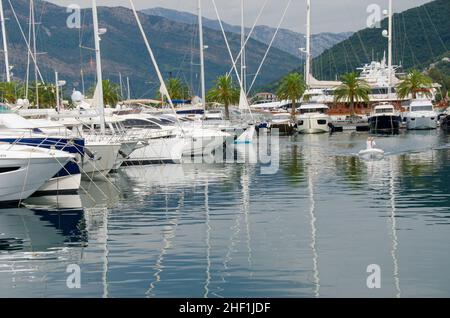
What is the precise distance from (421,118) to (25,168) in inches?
3007

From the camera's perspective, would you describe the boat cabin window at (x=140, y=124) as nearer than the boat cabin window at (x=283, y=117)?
Yes

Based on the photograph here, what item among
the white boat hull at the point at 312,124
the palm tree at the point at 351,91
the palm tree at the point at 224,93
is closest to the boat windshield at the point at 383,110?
the white boat hull at the point at 312,124

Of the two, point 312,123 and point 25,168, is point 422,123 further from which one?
point 25,168

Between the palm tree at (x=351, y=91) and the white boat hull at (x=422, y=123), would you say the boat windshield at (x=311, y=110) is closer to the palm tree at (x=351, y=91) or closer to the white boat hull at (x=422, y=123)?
the palm tree at (x=351, y=91)

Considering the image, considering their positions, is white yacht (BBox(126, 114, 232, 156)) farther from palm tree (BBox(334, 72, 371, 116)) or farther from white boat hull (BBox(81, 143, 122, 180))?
palm tree (BBox(334, 72, 371, 116))

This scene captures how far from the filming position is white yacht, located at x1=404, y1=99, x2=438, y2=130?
10506cm

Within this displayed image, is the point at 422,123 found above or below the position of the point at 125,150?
below

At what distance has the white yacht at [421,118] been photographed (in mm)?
105062

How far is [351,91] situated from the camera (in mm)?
126938

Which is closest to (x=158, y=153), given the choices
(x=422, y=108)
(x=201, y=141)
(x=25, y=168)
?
(x=201, y=141)

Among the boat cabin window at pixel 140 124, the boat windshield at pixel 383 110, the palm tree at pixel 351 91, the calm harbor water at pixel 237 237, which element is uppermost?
the palm tree at pixel 351 91

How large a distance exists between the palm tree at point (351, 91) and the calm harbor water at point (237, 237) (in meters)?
81.2
